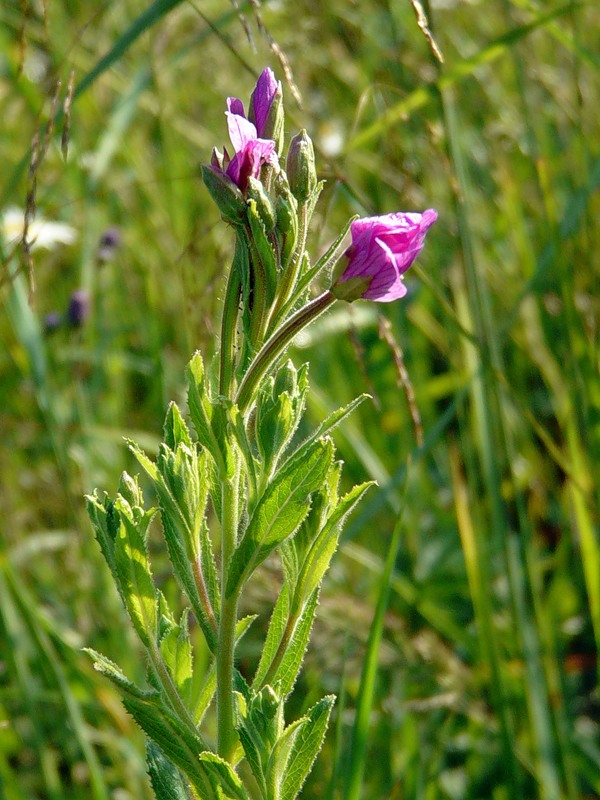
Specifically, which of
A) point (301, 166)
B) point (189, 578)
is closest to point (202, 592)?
point (189, 578)

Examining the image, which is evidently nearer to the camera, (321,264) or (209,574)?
(321,264)

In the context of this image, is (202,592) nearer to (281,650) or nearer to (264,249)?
(281,650)

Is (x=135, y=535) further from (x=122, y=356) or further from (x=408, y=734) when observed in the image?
(x=122, y=356)

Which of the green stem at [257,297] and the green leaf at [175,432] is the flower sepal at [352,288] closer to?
the green stem at [257,297]

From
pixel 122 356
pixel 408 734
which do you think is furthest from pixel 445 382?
pixel 408 734

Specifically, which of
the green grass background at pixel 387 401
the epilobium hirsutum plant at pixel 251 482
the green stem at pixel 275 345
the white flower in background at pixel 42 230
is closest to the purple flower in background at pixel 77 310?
the green grass background at pixel 387 401

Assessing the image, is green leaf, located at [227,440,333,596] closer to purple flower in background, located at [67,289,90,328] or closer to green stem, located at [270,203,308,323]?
green stem, located at [270,203,308,323]

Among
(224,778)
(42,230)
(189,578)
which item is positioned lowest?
(224,778)
